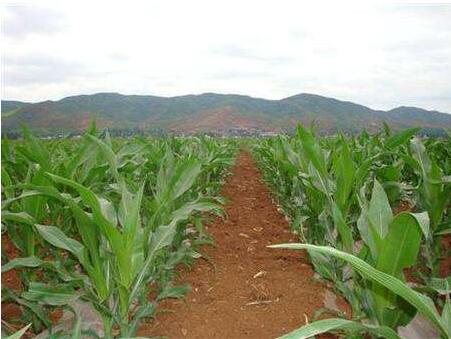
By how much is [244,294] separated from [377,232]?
1.36m

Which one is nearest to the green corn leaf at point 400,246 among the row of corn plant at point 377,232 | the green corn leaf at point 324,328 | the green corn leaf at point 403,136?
the row of corn plant at point 377,232

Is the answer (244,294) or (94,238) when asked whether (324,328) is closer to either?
(94,238)

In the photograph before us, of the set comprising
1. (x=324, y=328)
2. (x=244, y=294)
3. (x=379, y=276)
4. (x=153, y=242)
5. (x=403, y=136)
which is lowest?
(x=244, y=294)

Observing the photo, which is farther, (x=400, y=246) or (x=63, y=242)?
(x=63, y=242)

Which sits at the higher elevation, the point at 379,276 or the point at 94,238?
the point at 379,276

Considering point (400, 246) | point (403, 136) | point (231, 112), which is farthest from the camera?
point (231, 112)

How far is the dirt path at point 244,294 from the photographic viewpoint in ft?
7.56

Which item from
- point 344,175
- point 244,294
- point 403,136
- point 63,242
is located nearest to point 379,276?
point 63,242

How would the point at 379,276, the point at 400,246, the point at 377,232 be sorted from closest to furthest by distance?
the point at 379,276 → the point at 400,246 → the point at 377,232

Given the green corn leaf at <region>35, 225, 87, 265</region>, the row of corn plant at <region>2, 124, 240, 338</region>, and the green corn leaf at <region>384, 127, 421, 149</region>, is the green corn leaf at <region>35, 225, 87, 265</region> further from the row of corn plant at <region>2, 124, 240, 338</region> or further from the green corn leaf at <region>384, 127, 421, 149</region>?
the green corn leaf at <region>384, 127, 421, 149</region>

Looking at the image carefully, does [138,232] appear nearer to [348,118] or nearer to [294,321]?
[294,321]

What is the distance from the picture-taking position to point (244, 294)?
9.00 feet

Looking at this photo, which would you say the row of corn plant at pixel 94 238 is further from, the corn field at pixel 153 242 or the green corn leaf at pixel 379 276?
the green corn leaf at pixel 379 276

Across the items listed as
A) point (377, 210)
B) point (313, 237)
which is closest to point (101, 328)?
point (377, 210)
